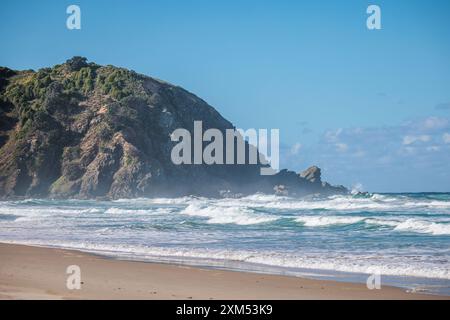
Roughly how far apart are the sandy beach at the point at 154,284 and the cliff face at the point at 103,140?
5730cm

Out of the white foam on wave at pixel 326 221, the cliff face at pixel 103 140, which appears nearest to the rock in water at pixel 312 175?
the cliff face at pixel 103 140

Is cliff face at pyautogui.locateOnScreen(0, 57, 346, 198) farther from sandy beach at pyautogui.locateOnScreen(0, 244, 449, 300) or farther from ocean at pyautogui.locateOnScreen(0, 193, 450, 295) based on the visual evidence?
sandy beach at pyautogui.locateOnScreen(0, 244, 449, 300)

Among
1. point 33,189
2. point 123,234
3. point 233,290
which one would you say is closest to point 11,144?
point 33,189

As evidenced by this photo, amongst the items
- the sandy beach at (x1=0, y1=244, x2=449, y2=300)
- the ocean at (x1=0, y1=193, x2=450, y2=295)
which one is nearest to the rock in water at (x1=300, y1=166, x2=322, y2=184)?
the ocean at (x1=0, y1=193, x2=450, y2=295)

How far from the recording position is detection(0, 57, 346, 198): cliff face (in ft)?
237

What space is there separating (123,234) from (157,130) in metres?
58.9

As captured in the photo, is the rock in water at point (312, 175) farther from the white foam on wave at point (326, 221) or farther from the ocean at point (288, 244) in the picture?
the white foam on wave at point (326, 221)

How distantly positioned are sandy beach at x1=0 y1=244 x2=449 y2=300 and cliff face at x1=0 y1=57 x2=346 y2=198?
57297mm

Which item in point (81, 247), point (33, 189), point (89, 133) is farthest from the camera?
point (89, 133)

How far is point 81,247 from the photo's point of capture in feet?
60.8

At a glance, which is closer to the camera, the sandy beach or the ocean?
the sandy beach

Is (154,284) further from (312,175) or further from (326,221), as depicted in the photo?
(312,175)

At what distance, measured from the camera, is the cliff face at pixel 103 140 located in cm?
7219

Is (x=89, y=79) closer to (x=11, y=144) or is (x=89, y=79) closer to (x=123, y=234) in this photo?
(x=11, y=144)
